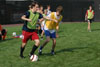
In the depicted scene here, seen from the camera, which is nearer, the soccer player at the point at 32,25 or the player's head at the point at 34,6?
the player's head at the point at 34,6

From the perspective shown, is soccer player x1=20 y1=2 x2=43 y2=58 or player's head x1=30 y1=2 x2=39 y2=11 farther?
soccer player x1=20 y1=2 x2=43 y2=58

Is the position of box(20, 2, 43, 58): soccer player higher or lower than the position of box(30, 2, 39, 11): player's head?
lower

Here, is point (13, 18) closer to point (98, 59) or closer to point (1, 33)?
point (1, 33)

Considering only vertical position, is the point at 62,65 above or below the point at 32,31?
below

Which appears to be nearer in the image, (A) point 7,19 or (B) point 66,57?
(B) point 66,57

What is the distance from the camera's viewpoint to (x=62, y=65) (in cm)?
765

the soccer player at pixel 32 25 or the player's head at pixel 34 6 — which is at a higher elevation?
the player's head at pixel 34 6

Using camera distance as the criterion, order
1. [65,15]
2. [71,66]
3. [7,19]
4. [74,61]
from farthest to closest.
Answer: [65,15] → [7,19] → [74,61] → [71,66]

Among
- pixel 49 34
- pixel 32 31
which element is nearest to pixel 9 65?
pixel 32 31

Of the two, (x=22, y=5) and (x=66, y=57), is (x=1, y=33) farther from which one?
(x=22, y=5)

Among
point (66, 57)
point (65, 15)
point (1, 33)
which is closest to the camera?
point (66, 57)

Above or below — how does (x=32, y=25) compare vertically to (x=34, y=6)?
below

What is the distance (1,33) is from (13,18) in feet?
55.8

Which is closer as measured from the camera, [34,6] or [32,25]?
[34,6]
